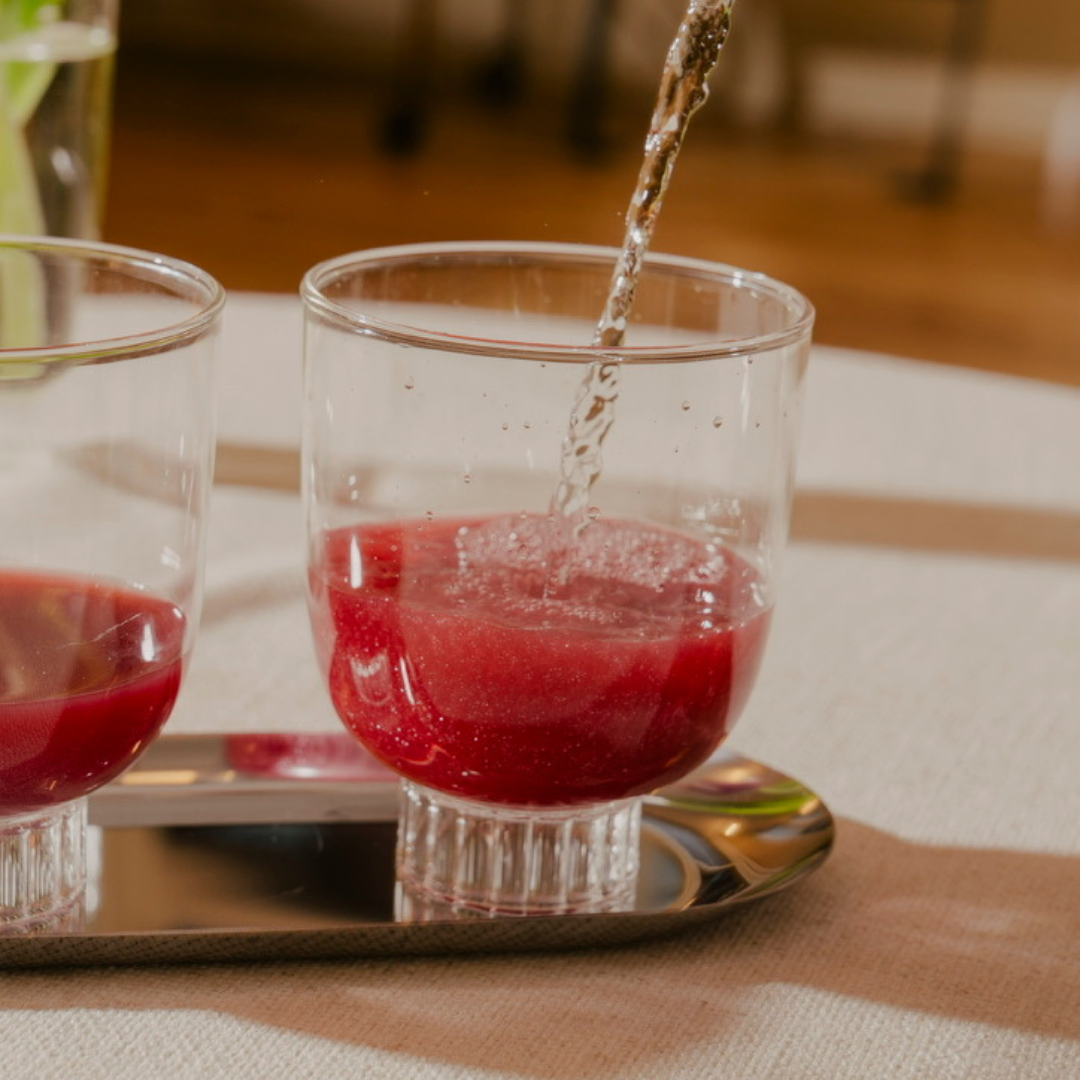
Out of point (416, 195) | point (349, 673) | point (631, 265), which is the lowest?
point (416, 195)

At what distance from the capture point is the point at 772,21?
438cm

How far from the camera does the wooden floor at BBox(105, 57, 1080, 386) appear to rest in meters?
2.96

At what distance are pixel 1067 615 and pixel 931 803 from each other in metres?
0.21

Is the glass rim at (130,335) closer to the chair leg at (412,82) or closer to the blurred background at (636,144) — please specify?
the blurred background at (636,144)

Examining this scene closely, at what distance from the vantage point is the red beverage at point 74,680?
52cm

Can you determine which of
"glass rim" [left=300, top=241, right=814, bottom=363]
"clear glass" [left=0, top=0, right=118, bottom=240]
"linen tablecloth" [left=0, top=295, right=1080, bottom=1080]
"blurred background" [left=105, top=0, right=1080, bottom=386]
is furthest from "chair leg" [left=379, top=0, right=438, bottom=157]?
"glass rim" [left=300, top=241, right=814, bottom=363]

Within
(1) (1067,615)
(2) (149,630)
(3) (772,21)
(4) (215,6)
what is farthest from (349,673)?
(4) (215,6)

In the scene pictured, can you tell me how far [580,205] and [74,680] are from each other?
3.17 metres

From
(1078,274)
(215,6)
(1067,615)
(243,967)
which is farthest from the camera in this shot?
(215,6)

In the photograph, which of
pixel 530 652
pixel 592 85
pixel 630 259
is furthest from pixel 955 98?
pixel 530 652

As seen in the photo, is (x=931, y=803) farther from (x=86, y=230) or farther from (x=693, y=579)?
(x=86, y=230)

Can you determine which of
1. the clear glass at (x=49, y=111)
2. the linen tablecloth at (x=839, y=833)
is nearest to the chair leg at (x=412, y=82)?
the linen tablecloth at (x=839, y=833)

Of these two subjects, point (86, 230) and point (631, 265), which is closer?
point (631, 265)

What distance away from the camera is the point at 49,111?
3.03ft
